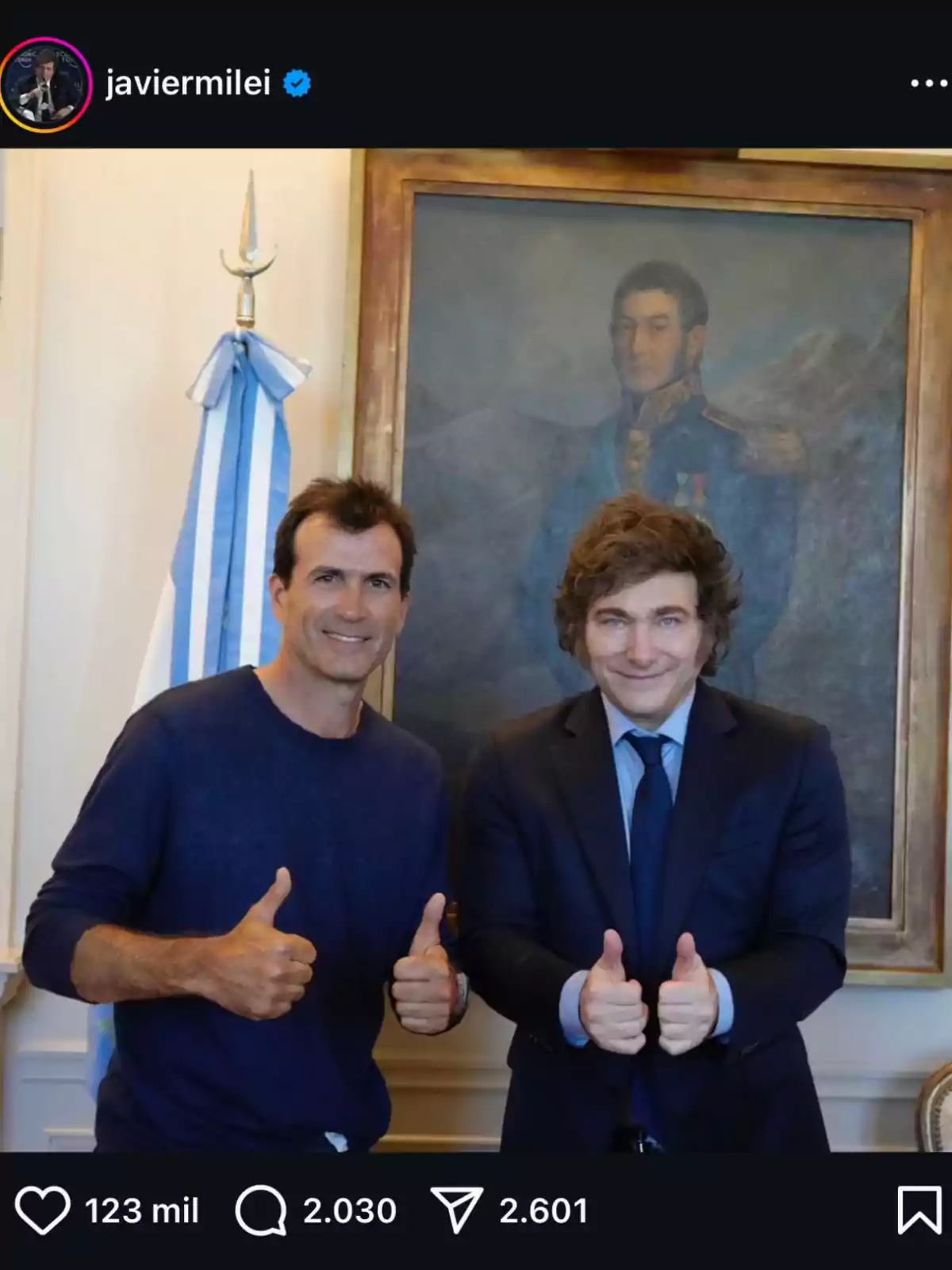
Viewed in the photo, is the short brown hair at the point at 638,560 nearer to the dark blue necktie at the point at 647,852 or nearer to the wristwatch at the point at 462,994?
the dark blue necktie at the point at 647,852

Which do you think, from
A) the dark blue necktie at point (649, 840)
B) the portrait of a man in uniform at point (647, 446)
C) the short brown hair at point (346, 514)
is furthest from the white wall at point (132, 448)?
the dark blue necktie at point (649, 840)

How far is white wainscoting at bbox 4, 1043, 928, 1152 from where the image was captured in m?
2.93

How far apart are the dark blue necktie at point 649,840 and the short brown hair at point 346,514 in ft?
1.61

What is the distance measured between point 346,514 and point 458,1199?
3.38 feet

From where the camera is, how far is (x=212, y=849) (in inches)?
69.2

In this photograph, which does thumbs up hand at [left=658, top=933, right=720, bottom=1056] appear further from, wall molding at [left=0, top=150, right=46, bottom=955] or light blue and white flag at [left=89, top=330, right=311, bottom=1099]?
wall molding at [left=0, top=150, right=46, bottom=955]

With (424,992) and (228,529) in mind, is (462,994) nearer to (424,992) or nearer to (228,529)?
(424,992)

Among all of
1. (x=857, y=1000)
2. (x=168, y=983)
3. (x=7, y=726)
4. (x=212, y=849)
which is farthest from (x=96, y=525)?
(x=857, y=1000)

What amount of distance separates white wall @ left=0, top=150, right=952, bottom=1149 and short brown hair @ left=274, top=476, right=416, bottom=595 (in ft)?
3.45

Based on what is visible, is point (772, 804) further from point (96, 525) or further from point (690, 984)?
point (96, 525)

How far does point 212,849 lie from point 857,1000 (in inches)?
74.6

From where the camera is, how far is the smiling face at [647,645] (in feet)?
6.14

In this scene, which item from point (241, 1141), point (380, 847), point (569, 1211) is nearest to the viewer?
point (569, 1211)
